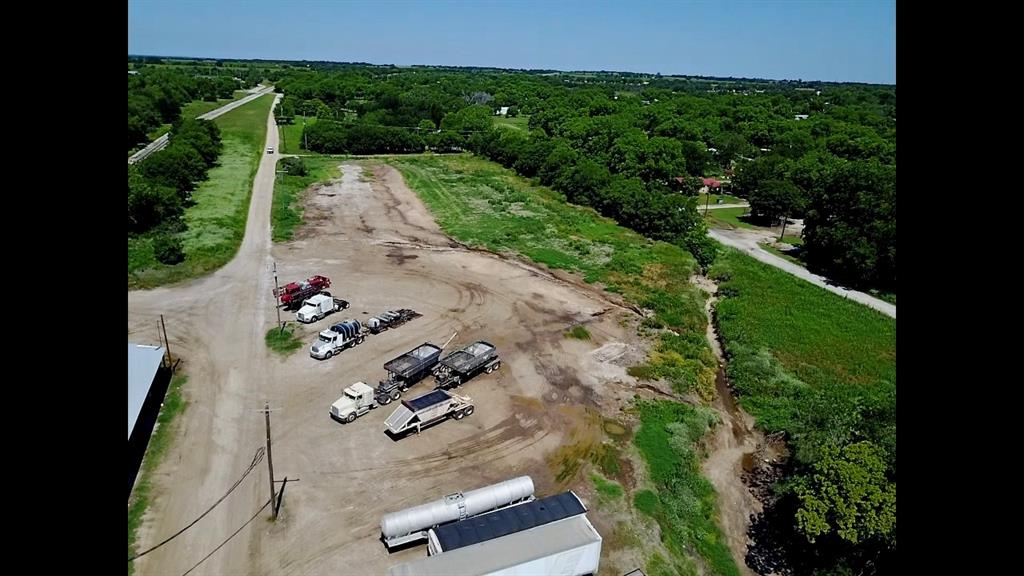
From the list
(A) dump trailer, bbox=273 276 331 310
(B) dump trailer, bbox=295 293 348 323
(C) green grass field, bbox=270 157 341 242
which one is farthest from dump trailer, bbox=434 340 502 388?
(C) green grass field, bbox=270 157 341 242

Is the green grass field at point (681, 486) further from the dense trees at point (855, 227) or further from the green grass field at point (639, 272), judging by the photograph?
the dense trees at point (855, 227)

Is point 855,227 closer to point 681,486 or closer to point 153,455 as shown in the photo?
point 681,486

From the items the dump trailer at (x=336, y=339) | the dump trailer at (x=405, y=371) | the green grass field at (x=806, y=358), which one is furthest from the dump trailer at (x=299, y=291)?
the green grass field at (x=806, y=358)

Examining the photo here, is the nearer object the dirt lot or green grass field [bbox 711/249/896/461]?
the dirt lot

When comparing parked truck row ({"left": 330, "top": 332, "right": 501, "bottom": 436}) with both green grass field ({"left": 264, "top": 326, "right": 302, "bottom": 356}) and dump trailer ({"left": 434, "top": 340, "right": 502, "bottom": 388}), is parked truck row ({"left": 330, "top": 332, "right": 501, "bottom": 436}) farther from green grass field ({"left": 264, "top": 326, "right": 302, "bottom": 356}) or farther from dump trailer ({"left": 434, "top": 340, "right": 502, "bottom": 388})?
green grass field ({"left": 264, "top": 326, "right": 302, "bottom": 356})

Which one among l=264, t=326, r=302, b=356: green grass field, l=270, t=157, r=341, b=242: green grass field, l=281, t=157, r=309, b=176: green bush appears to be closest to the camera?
l=264, t=326, r=302, b=356: green grass field
